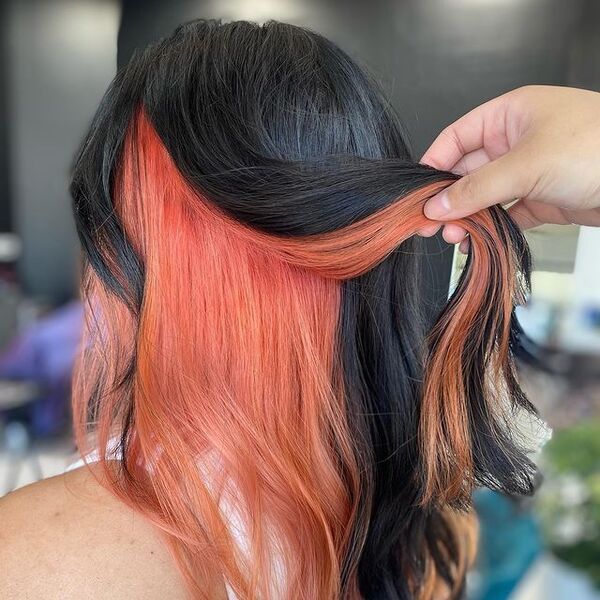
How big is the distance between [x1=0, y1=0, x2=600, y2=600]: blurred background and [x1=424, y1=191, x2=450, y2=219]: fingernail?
8.9 inches

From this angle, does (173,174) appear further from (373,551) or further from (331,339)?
(373,551)

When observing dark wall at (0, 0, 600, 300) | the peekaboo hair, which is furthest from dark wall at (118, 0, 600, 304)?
the peekaboo hair

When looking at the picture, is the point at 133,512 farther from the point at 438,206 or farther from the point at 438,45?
the point at 438,45

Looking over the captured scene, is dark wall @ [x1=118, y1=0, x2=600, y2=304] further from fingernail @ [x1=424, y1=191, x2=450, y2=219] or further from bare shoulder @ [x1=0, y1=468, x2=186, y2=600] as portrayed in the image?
bare shoulder @ [x1=0, y1=468, x2=186, y2=600]

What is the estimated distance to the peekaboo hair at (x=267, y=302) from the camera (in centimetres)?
52

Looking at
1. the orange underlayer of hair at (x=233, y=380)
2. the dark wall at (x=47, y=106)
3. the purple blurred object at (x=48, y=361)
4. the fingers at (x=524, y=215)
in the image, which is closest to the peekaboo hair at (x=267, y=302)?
the orange underlayer of hair at (x=233, y=380)

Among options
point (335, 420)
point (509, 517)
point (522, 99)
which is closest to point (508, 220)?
point (522, 99)

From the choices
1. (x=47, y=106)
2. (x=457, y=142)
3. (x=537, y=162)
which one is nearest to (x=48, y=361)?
(x=47, y=106)

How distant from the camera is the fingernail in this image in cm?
49

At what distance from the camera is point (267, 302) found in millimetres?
574

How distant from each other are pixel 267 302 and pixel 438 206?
199 mm

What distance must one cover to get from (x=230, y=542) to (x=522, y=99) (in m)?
0.57

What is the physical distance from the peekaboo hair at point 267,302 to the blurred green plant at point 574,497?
24 cm

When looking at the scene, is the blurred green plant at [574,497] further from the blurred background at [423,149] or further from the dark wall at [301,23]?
the dark wall at [301,23]
